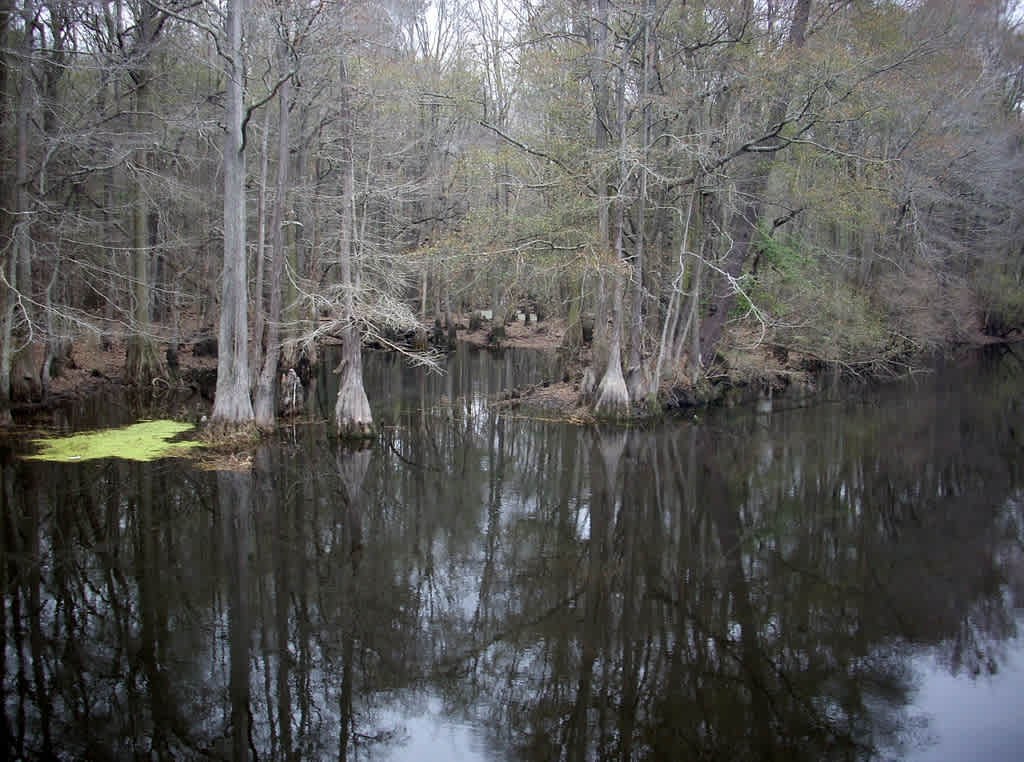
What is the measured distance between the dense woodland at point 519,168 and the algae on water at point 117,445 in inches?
48.9

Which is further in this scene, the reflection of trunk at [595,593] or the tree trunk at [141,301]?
the tree trunk at [141,301]

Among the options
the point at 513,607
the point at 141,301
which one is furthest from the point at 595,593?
the point at 141,301

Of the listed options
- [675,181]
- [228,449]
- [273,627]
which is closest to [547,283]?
[675,181]

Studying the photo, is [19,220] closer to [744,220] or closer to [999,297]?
[744,220]

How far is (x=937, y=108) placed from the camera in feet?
71.3

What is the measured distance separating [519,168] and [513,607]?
11928 millimetres

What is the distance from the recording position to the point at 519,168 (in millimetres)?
17344

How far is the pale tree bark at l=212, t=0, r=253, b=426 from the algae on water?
86 cm

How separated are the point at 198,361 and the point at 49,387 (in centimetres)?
651

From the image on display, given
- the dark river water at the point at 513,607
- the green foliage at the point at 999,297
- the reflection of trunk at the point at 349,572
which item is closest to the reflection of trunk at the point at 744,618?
the dark river water at the point at 513,607

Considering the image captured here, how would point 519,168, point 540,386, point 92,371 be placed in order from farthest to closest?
point 540,386 → point 92,371 → point 519,168

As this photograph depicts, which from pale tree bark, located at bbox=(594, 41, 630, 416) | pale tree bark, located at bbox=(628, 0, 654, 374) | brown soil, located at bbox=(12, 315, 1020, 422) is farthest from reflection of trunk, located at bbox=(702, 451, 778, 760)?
brown soil, located at bbox=(12, 315, 1020, 422)

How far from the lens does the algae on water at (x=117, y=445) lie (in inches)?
476

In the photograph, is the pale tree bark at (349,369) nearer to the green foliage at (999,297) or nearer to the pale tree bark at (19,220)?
the pale tree bark at (19,220)
